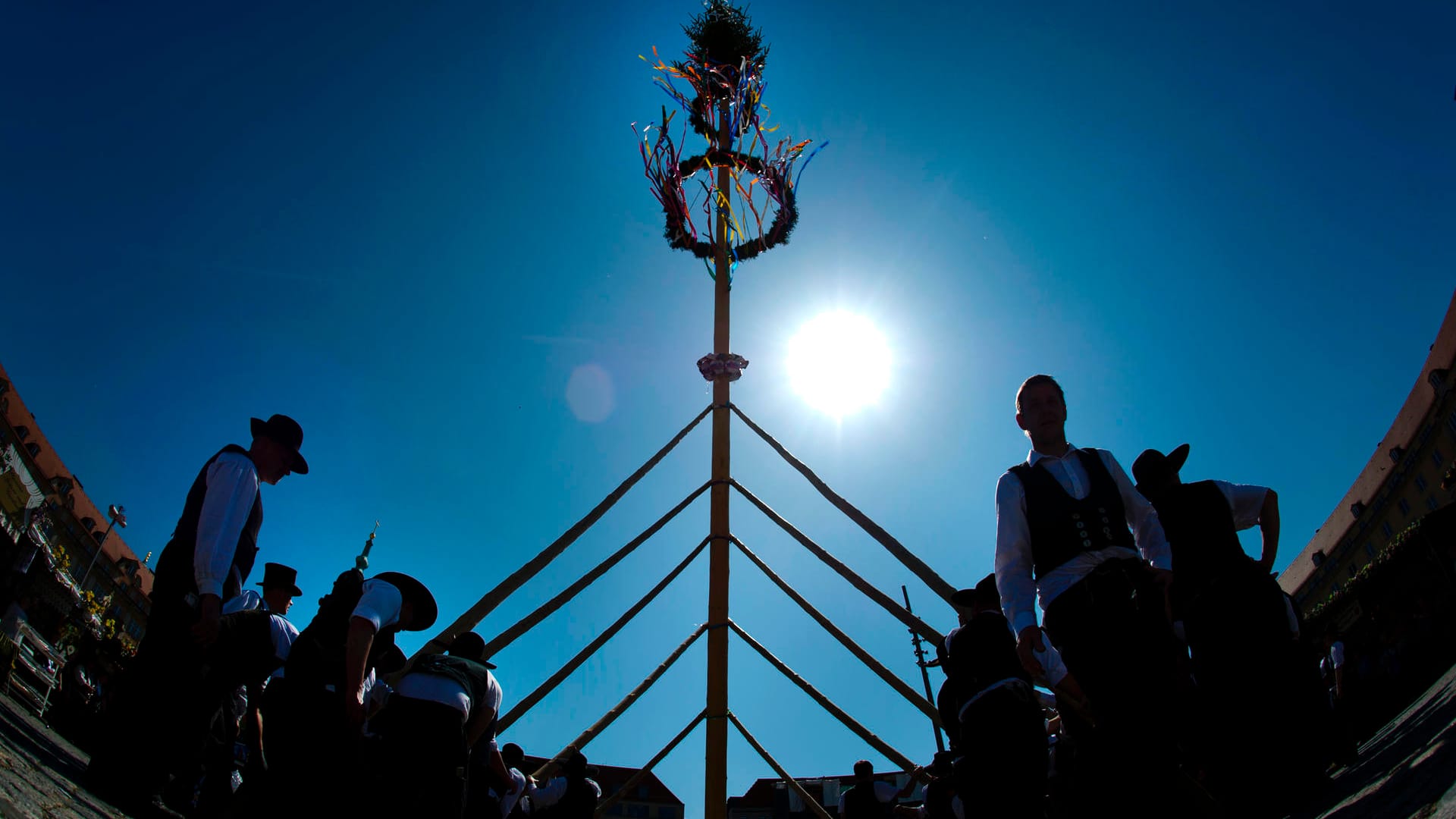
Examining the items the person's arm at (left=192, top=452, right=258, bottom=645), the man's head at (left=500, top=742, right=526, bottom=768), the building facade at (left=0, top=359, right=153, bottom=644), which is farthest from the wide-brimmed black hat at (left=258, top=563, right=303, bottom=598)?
the building facade at (left=0, top=359, right=153, bottom=644)

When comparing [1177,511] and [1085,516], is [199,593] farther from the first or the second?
[1177,511]

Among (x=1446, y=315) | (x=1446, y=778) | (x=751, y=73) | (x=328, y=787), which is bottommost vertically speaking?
(x=1446, y=778)

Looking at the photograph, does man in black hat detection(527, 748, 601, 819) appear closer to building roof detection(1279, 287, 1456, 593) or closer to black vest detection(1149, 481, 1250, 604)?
black vest detection(1149, 481, 1250, 604)

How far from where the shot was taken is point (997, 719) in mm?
3123

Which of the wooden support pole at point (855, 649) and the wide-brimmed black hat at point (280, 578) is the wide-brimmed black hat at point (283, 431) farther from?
the wooden support pole at point (855, 649)

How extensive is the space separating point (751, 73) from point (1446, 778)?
894 centimetres

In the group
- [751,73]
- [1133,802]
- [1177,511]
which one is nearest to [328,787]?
[1133,802]

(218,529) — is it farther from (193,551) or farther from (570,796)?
(570,796)

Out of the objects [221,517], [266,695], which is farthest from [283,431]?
[266,695]

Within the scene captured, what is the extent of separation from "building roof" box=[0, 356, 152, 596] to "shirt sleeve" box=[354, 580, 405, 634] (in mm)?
24962

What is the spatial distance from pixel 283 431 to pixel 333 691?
129 centimetres

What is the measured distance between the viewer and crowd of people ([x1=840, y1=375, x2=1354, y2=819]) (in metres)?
2.09

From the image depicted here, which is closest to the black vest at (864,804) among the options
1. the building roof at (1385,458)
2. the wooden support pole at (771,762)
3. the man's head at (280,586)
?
the wooden support pole at (771,762)

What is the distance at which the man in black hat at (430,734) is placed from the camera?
279 cm
